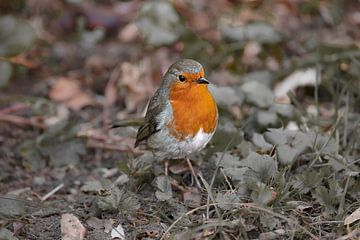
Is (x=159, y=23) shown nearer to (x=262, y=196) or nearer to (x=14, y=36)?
(x=14, y=36)

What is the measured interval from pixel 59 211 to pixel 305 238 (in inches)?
54.0

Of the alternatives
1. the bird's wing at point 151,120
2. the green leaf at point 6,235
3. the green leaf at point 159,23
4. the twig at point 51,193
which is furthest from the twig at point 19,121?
the green leaf at point 6,235

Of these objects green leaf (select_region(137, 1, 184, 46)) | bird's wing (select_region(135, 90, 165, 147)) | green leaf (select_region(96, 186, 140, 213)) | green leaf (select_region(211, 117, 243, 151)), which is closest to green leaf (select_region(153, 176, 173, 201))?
green leaf (select_region(96, 186, 140, 213))

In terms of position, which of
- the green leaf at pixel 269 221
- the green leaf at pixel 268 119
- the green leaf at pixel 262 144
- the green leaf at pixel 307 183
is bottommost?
the green leaf at pixel 268 119

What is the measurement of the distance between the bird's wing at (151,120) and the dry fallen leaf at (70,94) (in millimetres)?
1610

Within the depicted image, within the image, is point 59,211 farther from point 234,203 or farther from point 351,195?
point 351,195

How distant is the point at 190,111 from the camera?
12.7 ft

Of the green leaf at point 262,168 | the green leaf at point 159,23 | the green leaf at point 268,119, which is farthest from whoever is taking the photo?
the green leaf at point 159,23

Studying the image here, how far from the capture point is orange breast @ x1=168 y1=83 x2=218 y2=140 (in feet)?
12.6

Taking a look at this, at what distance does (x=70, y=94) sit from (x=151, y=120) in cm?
188

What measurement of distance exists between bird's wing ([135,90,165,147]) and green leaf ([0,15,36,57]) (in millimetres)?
1382

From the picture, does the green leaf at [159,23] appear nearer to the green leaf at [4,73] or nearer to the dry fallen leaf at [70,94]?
the dry fallen leaf at [70,94]

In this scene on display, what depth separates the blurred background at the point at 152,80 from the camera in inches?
164

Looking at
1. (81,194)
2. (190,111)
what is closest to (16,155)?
(81,194)
